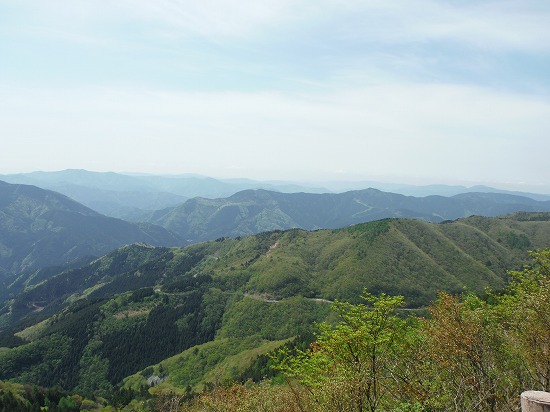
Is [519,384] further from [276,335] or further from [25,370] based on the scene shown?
[25,370]

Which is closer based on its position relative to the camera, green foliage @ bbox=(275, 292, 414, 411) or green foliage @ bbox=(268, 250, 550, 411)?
green foliage @ bbox=(275, 292, 414, 411)

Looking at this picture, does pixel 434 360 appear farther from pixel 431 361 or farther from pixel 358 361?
pixel 358 361

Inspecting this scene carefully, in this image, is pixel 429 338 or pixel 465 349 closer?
pixel 465 349

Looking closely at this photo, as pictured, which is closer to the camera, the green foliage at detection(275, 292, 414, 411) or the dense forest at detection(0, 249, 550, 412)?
the green foliage at detection(275, 292, 414, 411)

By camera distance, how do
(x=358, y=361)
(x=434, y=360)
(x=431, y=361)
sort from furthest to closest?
1. (x=431, y=361)
2. (x=434, y=360)
3. (x=358, y=361)

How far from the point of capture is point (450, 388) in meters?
27.8

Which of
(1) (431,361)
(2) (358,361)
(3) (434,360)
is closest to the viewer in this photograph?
(2) (358,361)

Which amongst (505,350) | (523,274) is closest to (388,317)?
(505,350)

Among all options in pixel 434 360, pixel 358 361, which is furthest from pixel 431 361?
pixel 358 361

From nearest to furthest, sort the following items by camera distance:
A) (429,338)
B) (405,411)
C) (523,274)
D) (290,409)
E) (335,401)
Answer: (405,411) < (335,401) < (429,338) < (290,409) < (523,274)

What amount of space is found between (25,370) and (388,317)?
22739cm

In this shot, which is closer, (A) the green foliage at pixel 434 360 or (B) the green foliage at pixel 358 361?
(B) the green foliage at pixel 358 361

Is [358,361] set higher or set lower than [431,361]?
higher

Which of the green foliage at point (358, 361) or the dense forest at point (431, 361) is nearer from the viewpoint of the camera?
the green foliage at point (358, 361)
